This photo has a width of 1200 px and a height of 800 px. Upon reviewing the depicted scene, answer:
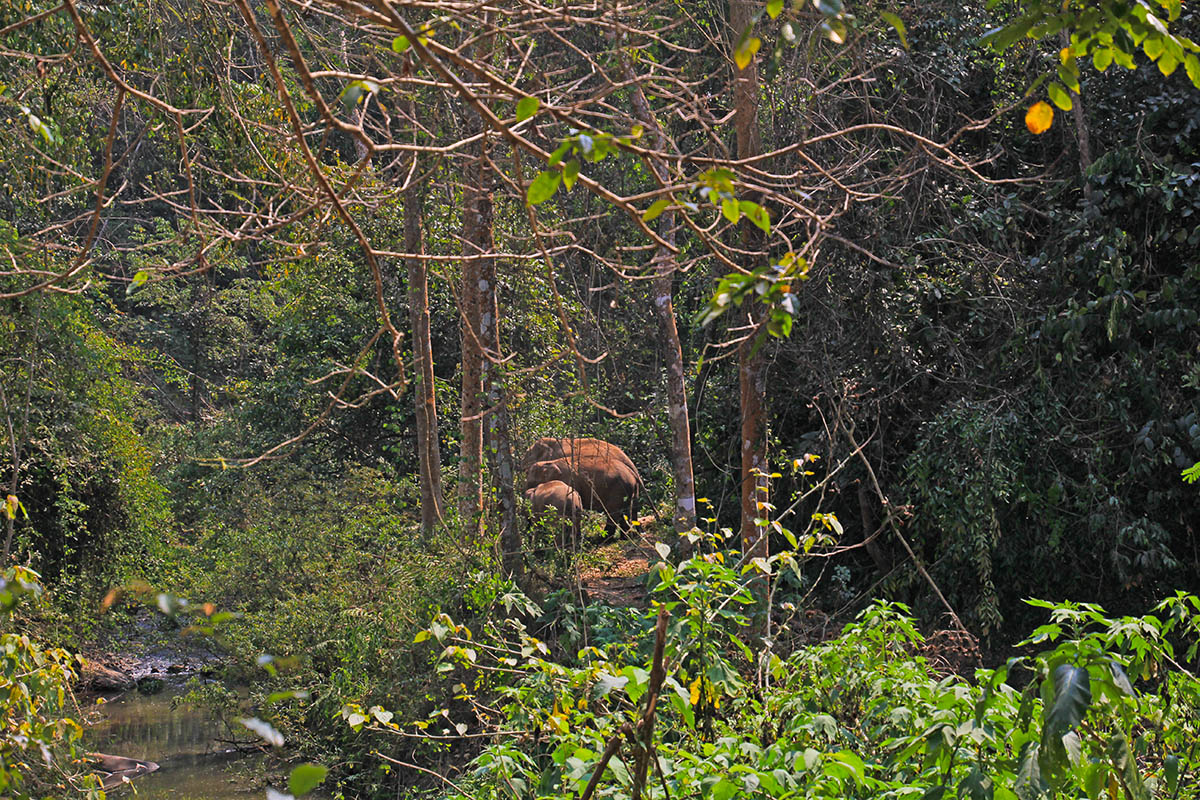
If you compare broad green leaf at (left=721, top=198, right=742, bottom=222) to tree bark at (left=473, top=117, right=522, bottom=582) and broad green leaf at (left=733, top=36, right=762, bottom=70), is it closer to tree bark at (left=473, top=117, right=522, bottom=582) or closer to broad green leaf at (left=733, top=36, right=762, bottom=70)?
broad green leaf at (left=733, top=36, right=762, bottom=70)

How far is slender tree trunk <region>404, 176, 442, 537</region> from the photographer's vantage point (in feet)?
31.7

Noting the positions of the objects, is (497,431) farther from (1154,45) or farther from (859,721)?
(1154,45)

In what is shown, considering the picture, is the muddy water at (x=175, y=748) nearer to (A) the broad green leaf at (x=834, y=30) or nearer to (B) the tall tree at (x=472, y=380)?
(B) the tall tree at (x=472, y=380)

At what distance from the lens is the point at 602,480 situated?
11086 mm

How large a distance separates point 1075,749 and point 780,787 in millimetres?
716

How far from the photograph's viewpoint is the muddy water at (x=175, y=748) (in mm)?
8914

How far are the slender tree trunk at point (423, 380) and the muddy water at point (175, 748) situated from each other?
8.77 feet

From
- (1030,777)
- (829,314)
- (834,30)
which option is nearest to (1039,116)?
(834,30)

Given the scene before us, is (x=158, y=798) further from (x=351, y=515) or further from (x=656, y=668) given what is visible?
(x=656, y=668)

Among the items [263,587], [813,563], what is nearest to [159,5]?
[263,587]

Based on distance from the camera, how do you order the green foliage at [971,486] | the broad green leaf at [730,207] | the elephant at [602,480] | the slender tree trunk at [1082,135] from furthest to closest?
the elephant at [602,480], the slender tree trunk at [1082,135], the green foliage at [971,486], the broad green leaf at [730,207]

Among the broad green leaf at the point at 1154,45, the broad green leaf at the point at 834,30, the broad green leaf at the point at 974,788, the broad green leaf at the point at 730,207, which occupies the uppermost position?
the broad green leaf at the point at 834,30

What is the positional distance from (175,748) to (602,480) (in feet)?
16.6

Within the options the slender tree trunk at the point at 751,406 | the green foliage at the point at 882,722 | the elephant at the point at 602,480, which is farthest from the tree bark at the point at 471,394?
the green foliage at the point at 882,722
